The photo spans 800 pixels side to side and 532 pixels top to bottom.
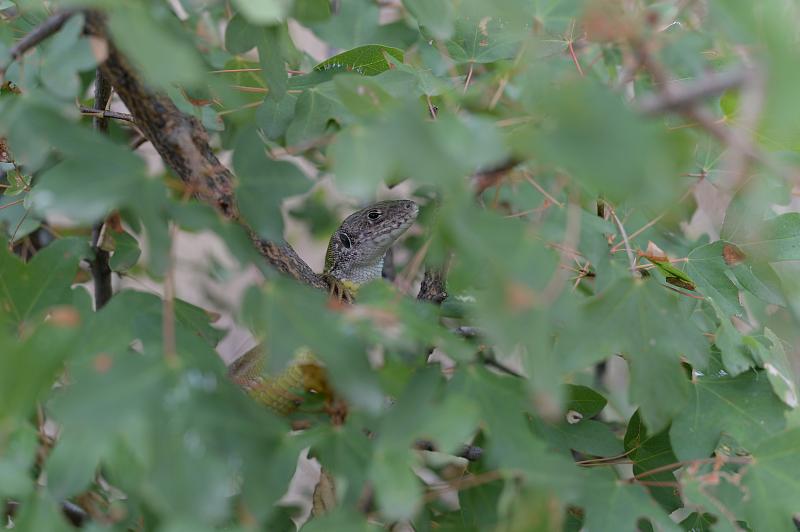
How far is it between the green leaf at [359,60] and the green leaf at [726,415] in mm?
737

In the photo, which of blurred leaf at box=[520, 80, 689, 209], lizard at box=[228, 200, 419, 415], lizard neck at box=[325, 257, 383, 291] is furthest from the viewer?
lizard neck at box=[325, 257, 383, 291]

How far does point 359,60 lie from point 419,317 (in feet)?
2.35

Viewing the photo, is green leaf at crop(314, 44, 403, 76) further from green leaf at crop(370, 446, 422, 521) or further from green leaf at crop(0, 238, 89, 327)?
green leaf at crop(370, 446, 422, 521)

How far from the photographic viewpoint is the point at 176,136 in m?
0.95

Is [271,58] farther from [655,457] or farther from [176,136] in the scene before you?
[655,457]

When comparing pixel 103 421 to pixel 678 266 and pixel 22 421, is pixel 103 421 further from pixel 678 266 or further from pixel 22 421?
pixel 678 266

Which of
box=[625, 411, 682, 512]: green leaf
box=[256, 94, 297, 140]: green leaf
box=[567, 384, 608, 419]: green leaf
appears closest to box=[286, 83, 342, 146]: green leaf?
box=[256, 94, 297, 140]: green leaf

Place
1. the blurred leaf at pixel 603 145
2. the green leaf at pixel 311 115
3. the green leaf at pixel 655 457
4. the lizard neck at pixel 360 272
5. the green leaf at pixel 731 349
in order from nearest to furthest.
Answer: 1. the blurred leaf at pixel 603 145
2. the green leaf at pixel 731 349
3. the green leaf at pixel 655 457
4. the green leaf at pixel 311 115
5. the lizard neck at pixel 360 272

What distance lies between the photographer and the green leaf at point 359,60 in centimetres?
133

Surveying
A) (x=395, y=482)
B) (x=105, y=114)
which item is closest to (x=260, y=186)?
(x=395, y=482)

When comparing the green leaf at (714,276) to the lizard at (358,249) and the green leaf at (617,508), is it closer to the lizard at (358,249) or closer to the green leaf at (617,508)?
the green leaf at (617,508)

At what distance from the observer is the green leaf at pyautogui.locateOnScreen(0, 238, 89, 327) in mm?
943

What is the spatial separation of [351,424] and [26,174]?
0.88 m

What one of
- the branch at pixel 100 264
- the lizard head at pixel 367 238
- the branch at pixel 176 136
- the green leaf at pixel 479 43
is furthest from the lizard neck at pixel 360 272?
the branch at pixel 176 136
